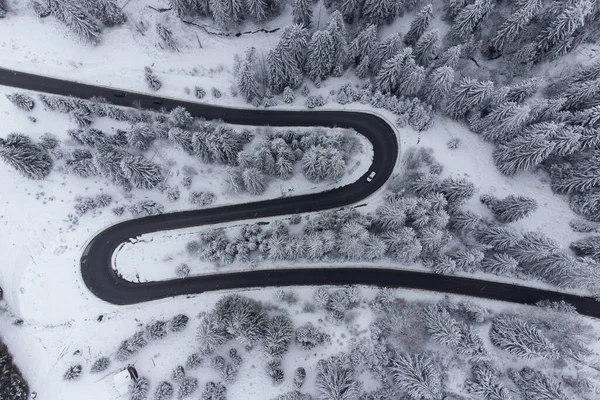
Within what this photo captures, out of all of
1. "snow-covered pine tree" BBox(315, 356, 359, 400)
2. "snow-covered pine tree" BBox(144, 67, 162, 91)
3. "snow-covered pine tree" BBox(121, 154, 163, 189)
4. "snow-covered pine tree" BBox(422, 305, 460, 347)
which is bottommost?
"snow-covered pine tree" BBox(315, 356, 359, 400)

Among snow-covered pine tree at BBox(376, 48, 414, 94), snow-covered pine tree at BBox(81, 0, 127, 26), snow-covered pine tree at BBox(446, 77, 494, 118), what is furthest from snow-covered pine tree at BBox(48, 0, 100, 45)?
snow-covered pine tree at BBox(446, 77, 494, 118)

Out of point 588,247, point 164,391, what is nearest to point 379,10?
point 588,247

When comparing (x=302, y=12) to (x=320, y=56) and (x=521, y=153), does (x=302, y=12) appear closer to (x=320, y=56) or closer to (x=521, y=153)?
(x=320, y=56)

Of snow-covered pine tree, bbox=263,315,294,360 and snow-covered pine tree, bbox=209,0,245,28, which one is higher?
snow-covered pine tree, bbox=209,0,245,28

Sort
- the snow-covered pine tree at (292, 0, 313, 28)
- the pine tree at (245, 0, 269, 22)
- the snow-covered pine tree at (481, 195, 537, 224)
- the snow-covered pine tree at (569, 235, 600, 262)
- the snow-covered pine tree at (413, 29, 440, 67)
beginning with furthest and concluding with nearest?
the pine tree at (245, 0, 269, 22)
the snow-covered pine tree at (292, 0, 313, 28)
the snow-covered pine tree at (413, 29, 440, 67)
the snow-covered pine tree at (481, 195, 537, 224)
the snow-covered pine tree at (569, 235, 600, 262)

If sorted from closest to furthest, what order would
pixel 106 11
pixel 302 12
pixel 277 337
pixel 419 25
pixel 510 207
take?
pixel 277 337
pixel 510 207
pixel 419 25
pixel 302 12
pixel 106 11

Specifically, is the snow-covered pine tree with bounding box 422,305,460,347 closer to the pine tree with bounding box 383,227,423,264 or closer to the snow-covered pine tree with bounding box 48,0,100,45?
the pine tree with bounding box 383,227,423,264

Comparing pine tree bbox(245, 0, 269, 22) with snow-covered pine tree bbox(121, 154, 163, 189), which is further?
pine tree bbox(245, 0, 269, 22)
